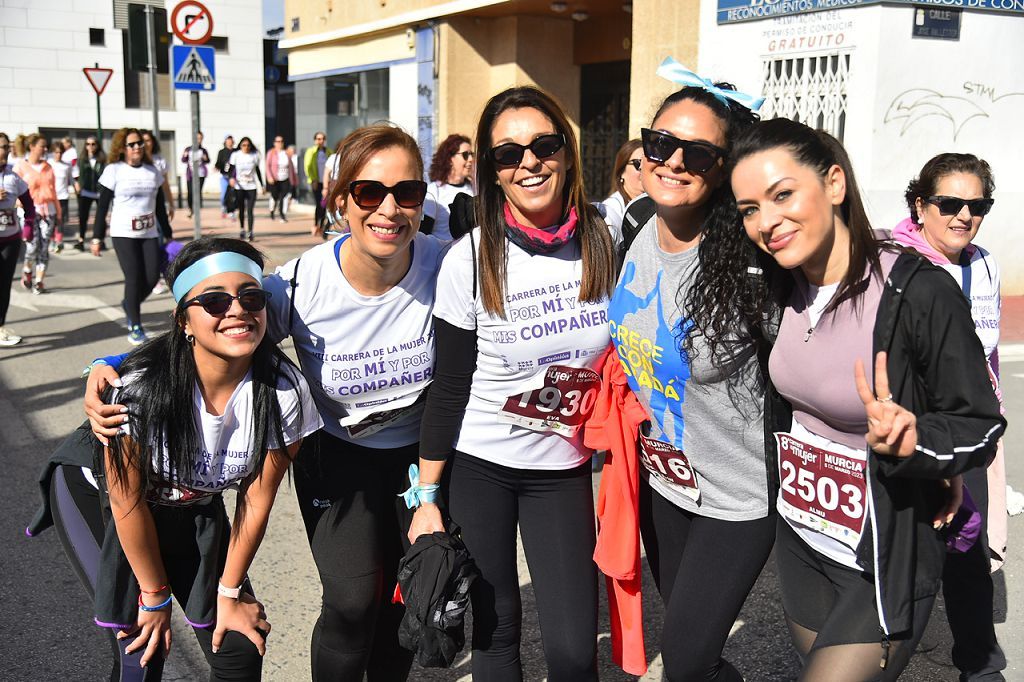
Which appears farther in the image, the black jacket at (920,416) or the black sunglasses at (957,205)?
the black sunglasses at (957,205)

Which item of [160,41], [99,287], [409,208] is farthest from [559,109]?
[160,41]

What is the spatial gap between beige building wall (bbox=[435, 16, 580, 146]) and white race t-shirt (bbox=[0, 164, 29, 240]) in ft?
28.4

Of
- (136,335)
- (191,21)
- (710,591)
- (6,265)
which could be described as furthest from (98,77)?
(710,591)

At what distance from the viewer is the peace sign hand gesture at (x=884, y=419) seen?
214 cm

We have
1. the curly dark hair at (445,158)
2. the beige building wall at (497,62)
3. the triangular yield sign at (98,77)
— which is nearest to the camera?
the curly dark hair at (445,158)

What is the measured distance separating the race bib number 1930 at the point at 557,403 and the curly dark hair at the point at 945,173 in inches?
76.1

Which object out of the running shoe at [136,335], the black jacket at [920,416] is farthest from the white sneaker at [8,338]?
the black jacket at [920,416]

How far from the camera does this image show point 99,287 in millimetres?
12672

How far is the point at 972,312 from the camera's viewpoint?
3756 millimetres

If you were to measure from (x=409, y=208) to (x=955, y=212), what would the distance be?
2321mm

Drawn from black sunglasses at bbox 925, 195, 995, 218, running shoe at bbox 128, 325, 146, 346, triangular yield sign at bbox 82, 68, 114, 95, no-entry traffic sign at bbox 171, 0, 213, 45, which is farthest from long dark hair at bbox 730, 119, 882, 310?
triangular yield sign at bbox 82, 68, 114, 95

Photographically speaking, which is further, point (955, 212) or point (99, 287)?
point (99, 287)

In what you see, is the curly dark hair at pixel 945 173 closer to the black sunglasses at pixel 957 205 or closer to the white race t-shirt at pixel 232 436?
the black sunglasses at pixel 957 205

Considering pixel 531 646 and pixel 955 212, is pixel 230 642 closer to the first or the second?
pixel 531 646
